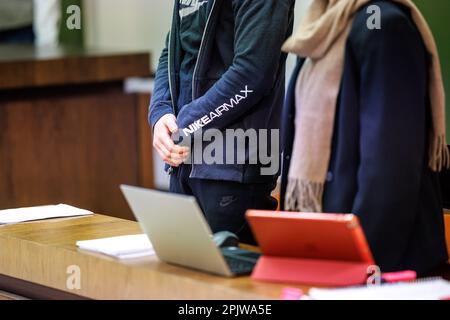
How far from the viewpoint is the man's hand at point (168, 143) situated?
7.78 feet

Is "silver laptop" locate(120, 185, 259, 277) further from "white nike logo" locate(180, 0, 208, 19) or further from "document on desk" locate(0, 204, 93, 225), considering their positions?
"white nike logo" locate(180, 0, 208, 19)

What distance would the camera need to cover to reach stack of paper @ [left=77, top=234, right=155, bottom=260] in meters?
1.94

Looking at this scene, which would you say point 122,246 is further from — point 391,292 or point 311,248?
point 391,292

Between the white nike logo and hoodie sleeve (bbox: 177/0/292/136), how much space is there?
12 cm

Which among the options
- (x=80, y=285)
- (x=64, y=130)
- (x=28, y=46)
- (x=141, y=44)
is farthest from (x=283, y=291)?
(x=141, y=44)

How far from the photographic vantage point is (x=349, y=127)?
1.87 m

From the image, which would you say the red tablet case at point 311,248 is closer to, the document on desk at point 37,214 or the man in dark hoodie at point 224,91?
the man in dark hoodie at point 224,91

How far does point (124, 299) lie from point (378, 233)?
0.51 meters

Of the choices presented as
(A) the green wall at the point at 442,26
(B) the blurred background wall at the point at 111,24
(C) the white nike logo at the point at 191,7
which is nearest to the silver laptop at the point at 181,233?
(C) the white nike logo at the point at 191,7

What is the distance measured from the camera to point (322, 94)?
1.91 m

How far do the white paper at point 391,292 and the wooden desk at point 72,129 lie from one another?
3051 mm

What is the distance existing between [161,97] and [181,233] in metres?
0.85

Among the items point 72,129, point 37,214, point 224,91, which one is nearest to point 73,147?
point 72,129

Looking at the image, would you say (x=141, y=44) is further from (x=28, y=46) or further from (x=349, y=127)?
(x=349, y=127)
